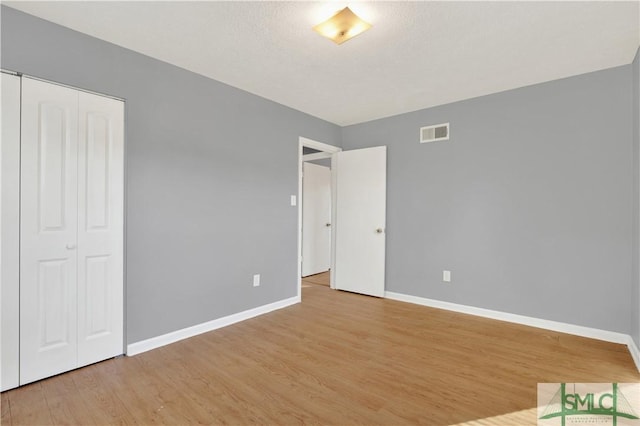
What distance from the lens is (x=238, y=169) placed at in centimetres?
334

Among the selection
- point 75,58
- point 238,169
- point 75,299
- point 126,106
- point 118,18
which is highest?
point 118,18

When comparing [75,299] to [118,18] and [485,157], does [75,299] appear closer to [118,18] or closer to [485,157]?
[118,18]

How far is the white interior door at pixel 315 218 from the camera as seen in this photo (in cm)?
564

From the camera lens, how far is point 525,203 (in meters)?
3.25

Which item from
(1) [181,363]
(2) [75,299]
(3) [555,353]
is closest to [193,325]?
(1) [181,363]

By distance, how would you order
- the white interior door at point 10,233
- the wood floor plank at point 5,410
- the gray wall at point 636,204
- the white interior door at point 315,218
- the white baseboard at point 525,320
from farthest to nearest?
the white interior door at point 315,218 → the white baseboard at point 525,320 → the gray wall at point 636,204 → the white interior door at point 10,233 → the wood floor plank at point 5,410

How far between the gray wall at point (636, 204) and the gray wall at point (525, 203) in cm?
9

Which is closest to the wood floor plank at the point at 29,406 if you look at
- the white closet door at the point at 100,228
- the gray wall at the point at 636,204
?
the white closet door at the point at 100,228

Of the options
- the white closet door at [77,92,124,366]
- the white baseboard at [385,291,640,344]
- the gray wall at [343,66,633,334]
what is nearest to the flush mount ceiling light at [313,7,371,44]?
the white closet door at [77,92,124,366]

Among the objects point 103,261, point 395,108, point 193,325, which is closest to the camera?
point 103,261

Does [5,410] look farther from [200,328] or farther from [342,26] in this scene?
[342,26]

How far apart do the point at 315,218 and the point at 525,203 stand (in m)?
3.42

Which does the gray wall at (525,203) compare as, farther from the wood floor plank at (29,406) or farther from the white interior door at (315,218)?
the wood floor plank at (29,406)

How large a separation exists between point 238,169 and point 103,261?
1500 mm
